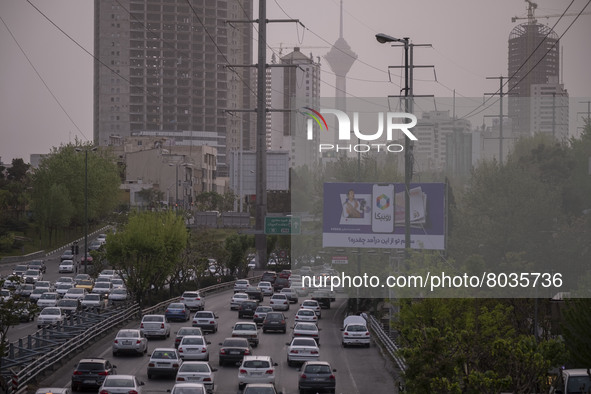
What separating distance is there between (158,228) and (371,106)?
26.5 m

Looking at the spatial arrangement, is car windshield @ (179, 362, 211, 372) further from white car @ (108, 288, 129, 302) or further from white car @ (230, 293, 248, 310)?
white car @ (108, 288, 129, 302)

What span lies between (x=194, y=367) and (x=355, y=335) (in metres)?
14.6

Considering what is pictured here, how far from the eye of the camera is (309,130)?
30.7 m

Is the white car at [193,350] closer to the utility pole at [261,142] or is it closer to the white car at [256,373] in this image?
the white car at [256,373]

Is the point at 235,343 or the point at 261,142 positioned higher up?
the point at 261,142

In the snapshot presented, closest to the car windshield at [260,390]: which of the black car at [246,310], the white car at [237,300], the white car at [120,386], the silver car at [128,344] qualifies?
the white car at [120,386]

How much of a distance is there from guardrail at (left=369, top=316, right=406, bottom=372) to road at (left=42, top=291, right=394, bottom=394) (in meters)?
0.55

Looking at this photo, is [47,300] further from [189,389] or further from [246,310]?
[189,389]

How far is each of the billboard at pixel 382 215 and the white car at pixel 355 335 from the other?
30.3 feet

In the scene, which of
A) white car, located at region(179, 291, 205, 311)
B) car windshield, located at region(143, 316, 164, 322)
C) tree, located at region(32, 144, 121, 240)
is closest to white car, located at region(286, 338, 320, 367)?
car windshield, located at region(143, 316, 164, 322)

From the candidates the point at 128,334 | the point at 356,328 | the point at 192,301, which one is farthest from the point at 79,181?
the point at 128,334

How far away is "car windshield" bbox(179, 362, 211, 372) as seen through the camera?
29633 mm

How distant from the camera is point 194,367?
97.7 ft

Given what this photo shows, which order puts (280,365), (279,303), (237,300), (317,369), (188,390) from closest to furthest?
(188,390) < (317,369) < (280,365) < (279,303) < (237,300)
